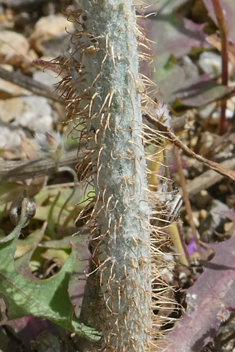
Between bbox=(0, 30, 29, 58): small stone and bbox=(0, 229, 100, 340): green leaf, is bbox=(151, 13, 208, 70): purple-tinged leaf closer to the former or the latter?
bbox=(0, 30, 29, 58): small stone

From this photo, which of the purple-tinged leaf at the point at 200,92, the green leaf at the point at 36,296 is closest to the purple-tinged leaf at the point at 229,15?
the purple-tinged leaf at the point at 200,92

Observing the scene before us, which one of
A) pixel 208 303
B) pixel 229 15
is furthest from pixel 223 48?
pixel 208 303

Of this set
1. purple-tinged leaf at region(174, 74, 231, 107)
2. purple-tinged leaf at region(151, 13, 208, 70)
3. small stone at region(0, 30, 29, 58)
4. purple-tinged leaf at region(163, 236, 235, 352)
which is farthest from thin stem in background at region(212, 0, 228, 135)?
small stone at region(0, 30, 29, 58)

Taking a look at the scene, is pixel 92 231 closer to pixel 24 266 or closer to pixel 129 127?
pixel 129 127

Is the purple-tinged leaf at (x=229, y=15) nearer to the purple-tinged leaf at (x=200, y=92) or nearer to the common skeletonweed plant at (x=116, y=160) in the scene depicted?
the purple-tinged leaf at (x=200, y=92)

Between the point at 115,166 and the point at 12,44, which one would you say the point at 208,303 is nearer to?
the point at 115,166
